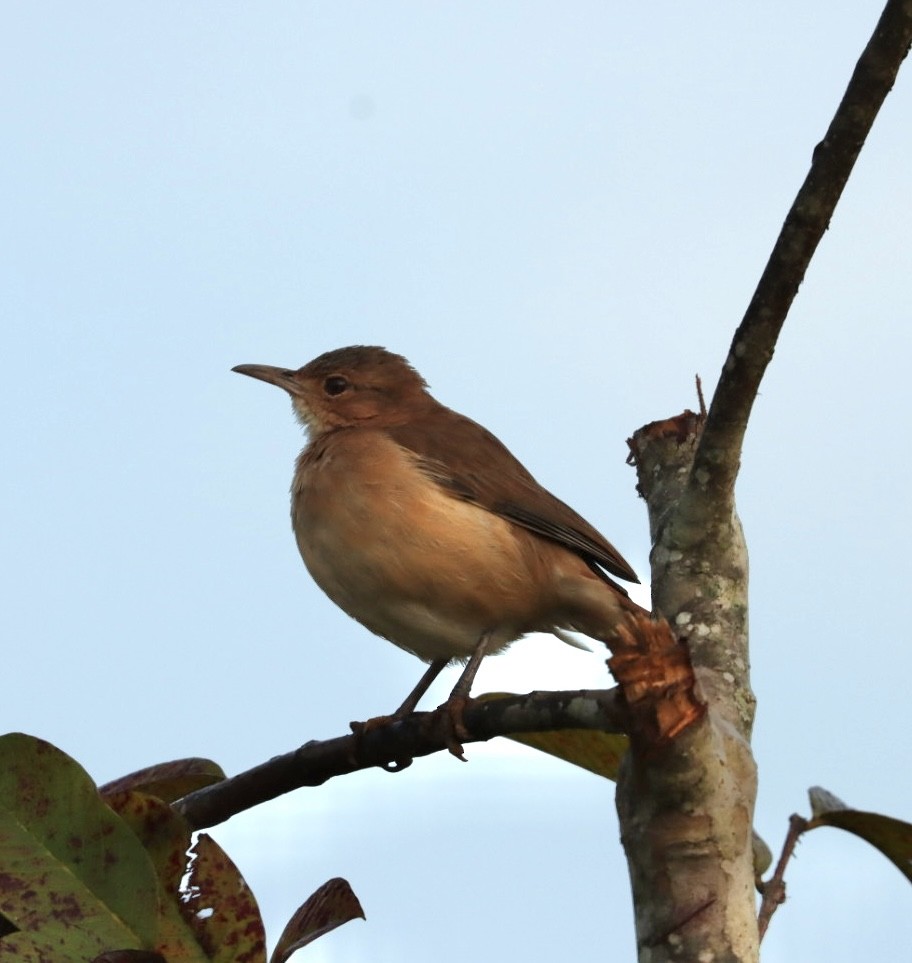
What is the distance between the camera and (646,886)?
2865mm

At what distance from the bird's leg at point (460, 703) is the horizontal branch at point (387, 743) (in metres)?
0.04

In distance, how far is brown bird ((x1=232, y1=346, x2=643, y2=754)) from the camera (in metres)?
5.50

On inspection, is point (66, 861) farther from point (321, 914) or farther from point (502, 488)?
point (502, 488)

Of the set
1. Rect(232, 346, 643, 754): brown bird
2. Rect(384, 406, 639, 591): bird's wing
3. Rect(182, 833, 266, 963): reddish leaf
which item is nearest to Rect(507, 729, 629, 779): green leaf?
Rect(182, 833, 266, 963): reddish leaf

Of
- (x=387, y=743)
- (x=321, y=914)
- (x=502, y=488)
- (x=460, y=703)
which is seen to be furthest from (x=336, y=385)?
(x=321, y=914)

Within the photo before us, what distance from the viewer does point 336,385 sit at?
7023 millimetres

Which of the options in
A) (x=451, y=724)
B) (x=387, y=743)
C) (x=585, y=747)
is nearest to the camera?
(x=585, y=747)

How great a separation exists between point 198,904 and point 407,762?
202 cm

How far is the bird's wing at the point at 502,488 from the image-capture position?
5.89 m

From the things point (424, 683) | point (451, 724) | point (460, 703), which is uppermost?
point (424, 683)

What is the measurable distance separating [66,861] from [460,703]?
181cm

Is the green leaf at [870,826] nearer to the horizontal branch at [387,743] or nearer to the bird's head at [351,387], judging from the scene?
the horizontal branch at [387,743]

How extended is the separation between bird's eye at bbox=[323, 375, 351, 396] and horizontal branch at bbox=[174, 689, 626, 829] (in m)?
3.03

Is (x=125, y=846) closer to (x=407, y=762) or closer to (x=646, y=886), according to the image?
(x=646, y=886)
